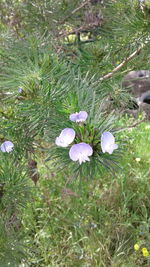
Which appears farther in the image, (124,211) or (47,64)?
(124,211)

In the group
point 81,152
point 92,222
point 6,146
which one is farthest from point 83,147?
point 92,222

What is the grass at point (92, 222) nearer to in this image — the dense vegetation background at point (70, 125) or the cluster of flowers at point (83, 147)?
the dense vegetation background at point (70, 125)

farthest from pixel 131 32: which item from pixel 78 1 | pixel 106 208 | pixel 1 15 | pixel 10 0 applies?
pixel 106 208

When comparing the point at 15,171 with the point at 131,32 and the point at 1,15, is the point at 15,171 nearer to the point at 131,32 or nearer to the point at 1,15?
the point at 131,32

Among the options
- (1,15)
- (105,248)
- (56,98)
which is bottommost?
(105,248)

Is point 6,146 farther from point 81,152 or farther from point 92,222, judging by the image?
point 92,222

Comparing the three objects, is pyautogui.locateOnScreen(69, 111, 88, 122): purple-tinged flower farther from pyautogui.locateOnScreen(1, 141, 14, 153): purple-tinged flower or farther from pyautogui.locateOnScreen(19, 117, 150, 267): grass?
pyautogui.locateOnScreen(19, 117, 150, 267): grass

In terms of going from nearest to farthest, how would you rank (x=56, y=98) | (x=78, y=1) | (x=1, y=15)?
(x=56, y=98), (x=78, y=1), (x=1, y=15)
